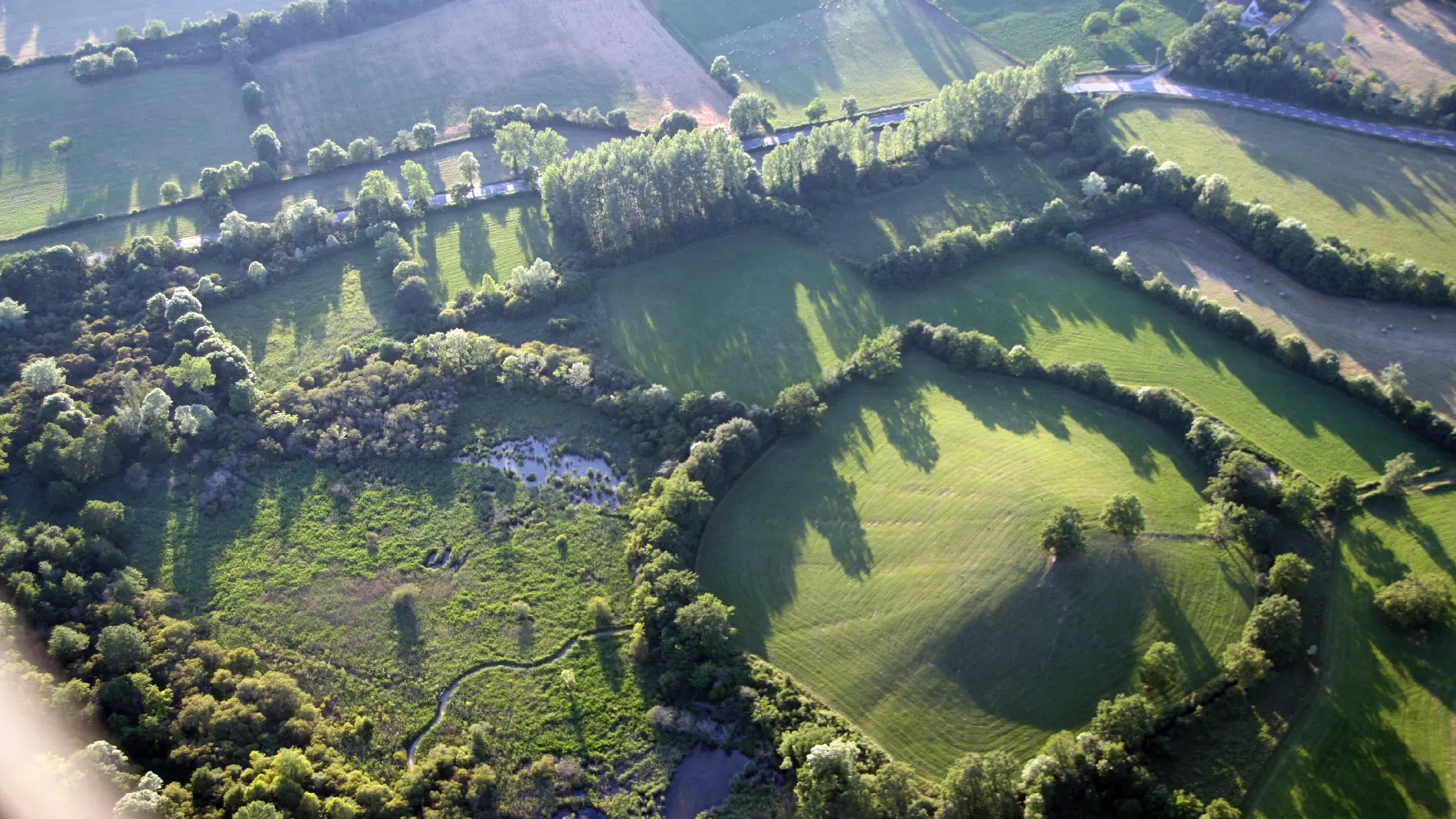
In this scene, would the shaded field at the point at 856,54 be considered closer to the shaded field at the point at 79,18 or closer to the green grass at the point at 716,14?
the green grass at the point at 716,14

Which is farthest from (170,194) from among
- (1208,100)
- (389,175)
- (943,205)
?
(1208,100)

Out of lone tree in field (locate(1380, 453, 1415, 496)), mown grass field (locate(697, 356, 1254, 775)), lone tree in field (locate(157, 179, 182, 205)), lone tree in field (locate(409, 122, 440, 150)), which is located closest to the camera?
mown grass field (locate(697, 356, 1254, 775))

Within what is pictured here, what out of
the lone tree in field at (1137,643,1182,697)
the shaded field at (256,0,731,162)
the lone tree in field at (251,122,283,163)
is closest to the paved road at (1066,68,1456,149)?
the shaded field at (256,0,731,162)

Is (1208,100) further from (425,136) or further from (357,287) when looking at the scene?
(357,287)

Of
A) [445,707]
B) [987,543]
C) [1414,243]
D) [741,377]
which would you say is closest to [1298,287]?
[1414,243]

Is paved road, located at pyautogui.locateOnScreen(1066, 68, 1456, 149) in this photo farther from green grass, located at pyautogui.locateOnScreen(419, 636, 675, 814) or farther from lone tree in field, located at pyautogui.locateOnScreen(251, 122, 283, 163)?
lone tree in field, located at pyautogui.locateOnScreen(251, 122, 283, 163)

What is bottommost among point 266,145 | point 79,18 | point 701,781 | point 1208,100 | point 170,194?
point 701,781

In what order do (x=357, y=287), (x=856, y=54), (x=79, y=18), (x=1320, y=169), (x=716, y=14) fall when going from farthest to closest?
(x=79, y=18)
(x=716, y=14)
(x=856, y=54)
(x=1320, y=169)
(x=357, y=287)
